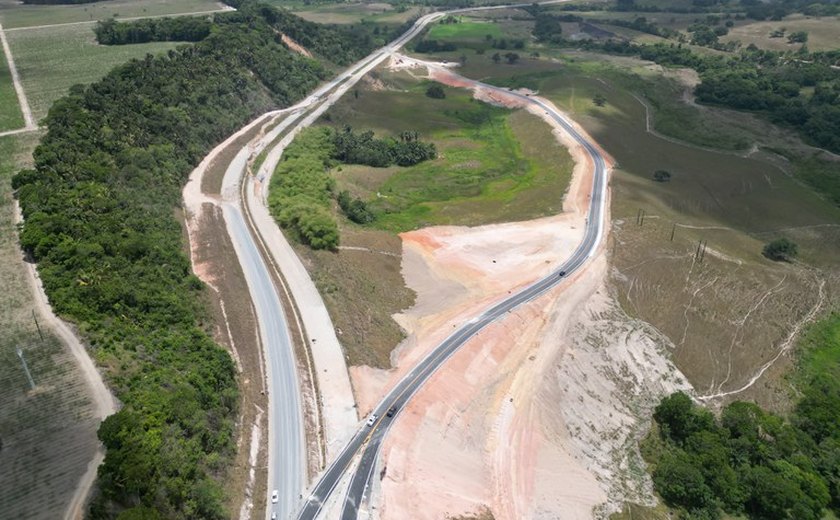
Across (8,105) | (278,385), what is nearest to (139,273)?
(278,385)

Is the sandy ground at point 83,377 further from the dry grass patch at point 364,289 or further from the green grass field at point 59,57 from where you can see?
the green grass field at point 59,57

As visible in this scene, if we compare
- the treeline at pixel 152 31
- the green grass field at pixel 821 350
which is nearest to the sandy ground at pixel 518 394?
the green grass field at pixel 821 350

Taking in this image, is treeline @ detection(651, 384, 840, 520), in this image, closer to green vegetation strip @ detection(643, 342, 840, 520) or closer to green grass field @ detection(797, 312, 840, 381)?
green vegetation strip @ detection(643, 342, 840, 520)

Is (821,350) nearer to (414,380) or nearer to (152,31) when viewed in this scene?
(414,380)

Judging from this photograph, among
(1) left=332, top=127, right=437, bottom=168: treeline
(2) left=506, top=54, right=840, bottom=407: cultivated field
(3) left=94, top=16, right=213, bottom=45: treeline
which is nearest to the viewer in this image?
(2) left=506, top=54, right=840, bottom=407: cultivated field

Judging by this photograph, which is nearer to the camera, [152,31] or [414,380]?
[414,380]

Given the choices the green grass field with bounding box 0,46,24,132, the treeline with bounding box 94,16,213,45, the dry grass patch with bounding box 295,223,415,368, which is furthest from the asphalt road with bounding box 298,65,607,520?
the treeline with bounding box 94,16,213,45
